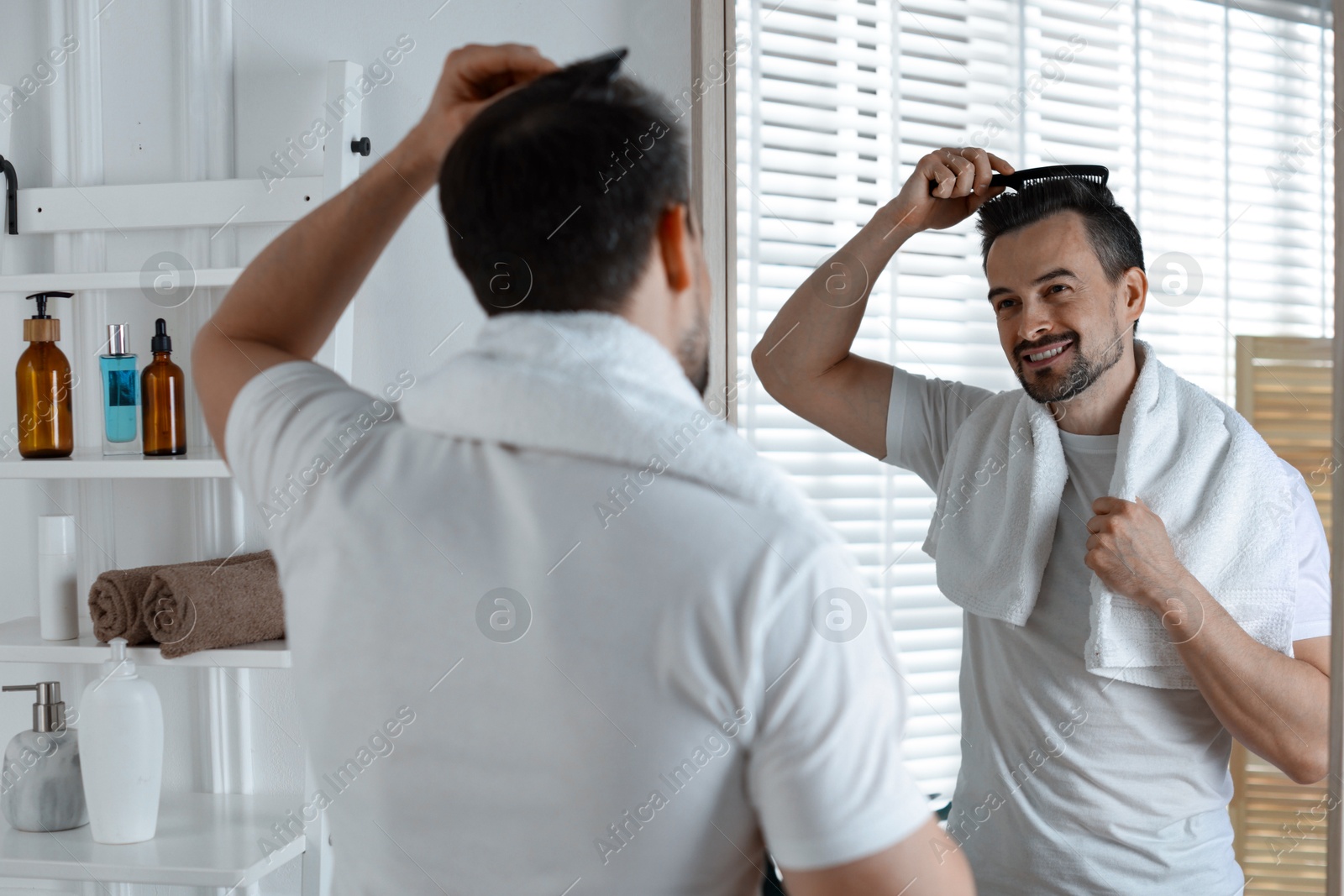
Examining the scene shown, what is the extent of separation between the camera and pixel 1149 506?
77 cm

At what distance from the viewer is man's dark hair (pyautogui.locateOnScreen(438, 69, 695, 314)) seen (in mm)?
400

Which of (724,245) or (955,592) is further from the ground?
(724,245)

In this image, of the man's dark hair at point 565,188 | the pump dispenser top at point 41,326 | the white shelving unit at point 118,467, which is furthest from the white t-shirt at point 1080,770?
the pump dispenser top at point 41,326

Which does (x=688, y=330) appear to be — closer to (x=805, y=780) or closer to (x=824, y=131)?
(x=805, y=780)

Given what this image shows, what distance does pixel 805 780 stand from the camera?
0.37m

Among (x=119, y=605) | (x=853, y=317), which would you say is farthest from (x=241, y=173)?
(x=853, y=317)

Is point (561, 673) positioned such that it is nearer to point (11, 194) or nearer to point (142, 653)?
point (142, 653)

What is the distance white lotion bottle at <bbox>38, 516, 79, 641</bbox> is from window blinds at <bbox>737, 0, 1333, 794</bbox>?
0.79 metres

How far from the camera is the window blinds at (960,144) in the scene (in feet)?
2.42

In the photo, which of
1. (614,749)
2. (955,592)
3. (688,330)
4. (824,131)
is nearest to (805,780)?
(614,749)

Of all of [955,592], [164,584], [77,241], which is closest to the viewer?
[955,592]

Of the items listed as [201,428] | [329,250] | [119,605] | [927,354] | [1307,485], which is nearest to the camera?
[329,250]

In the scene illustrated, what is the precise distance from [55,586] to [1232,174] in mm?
1232

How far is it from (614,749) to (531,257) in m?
0.21
